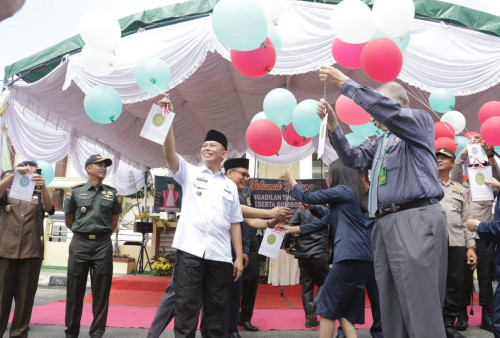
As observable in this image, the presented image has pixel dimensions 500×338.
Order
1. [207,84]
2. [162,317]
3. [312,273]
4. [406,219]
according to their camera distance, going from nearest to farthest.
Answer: [406,219], [162,317], [312,273], [207,84]

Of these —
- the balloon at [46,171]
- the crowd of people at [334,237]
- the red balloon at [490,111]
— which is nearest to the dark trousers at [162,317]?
the crowd of people at [334,237]

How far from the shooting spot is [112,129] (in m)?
8.66

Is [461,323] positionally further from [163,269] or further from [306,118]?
[163,269]

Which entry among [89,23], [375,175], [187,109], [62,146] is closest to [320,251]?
[375,175]

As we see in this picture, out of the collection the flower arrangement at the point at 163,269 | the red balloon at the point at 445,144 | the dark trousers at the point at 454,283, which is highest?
the red balloon at the point at 445,144

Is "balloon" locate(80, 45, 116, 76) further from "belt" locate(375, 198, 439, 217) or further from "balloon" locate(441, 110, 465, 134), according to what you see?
"balloon" locate(441, 110, 465, 134)

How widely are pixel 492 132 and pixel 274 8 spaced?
244 centimetres

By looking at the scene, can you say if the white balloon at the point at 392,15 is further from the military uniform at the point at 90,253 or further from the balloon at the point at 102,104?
the military uniform at the point at 90,253

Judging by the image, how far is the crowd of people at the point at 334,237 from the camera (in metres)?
2.01

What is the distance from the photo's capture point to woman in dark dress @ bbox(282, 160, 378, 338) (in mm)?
3029

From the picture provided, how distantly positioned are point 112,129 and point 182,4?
390 centimetres

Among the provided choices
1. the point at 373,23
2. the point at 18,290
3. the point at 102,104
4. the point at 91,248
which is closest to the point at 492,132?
the point at 373,23

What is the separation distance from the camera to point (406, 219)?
2018mm

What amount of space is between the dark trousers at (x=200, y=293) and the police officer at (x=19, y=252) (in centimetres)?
204
